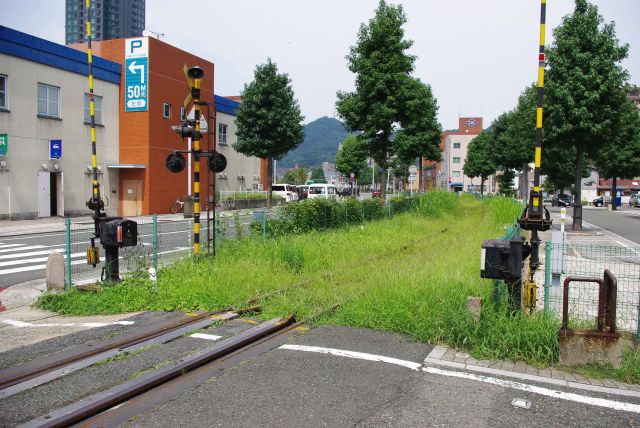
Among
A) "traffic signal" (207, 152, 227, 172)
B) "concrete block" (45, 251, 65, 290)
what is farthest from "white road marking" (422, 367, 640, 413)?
"concrete block" (45, 251, 65, 290)

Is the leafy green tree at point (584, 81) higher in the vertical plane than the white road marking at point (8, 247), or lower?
higher

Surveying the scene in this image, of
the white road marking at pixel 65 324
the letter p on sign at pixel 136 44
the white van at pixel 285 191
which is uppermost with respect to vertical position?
the letter p on sign at pixel 136 44

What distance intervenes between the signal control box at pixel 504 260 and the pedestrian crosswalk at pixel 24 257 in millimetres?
7597

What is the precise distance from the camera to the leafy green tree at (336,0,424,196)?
21984 millimetres

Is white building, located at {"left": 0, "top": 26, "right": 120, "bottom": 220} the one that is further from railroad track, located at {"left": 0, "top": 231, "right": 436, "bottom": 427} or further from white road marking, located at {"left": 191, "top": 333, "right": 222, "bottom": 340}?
white road marking, located at {"left": 191, "top": 333, "right": 222, "bottom": 340}

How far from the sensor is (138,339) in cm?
607

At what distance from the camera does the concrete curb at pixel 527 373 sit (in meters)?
Result: 4.68

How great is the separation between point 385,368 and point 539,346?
1.64 metres

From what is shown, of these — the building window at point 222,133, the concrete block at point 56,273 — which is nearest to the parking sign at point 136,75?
the building window at point 222,133

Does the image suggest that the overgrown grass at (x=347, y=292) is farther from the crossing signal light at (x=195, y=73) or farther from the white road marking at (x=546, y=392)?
the crossing signal light at (x=195, y=73)

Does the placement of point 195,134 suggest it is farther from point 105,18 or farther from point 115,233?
point 105,18

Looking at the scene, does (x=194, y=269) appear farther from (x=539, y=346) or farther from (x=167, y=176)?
(x=167, y=176)

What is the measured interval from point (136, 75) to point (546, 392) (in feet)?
93.9

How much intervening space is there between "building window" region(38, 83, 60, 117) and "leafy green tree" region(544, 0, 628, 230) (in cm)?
2196
